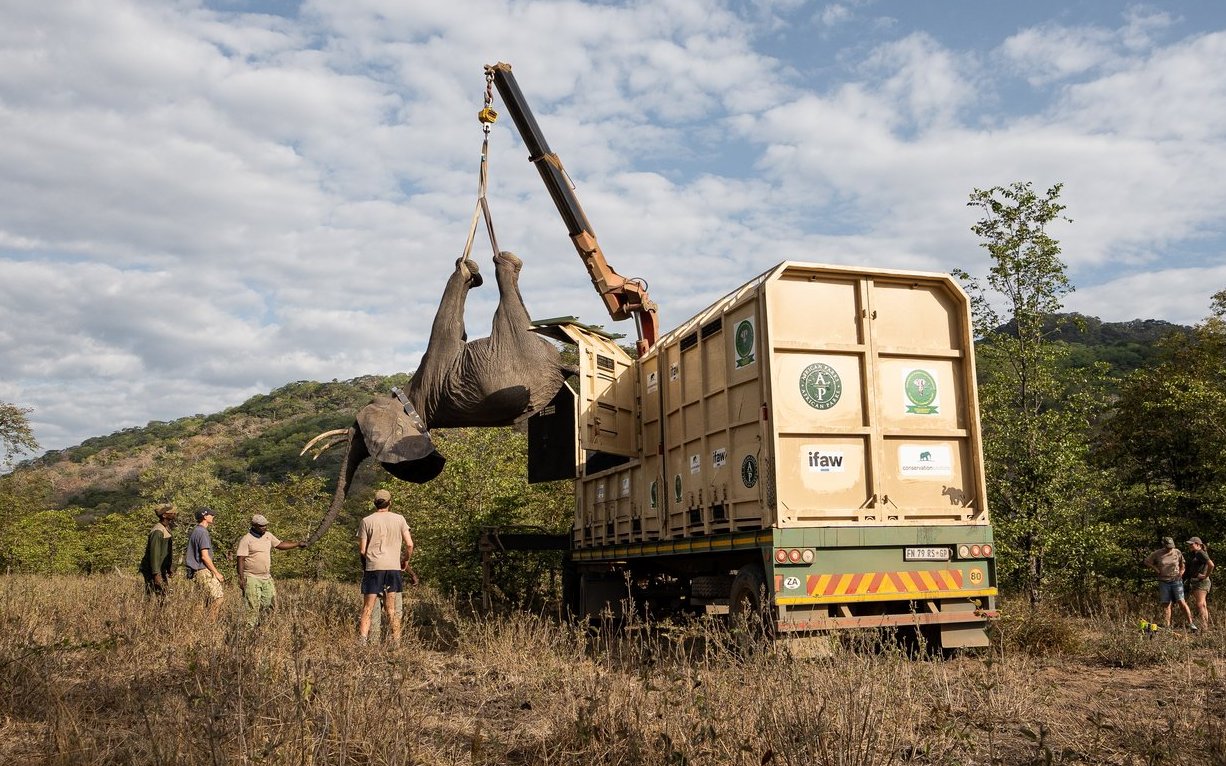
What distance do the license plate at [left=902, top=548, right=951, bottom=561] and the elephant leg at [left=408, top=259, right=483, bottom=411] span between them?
17.4ft

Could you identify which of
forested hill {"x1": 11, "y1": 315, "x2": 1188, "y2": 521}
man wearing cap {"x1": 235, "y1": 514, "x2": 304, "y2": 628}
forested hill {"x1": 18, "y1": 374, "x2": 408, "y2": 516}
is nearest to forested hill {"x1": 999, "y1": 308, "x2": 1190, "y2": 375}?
forested hill {"x1": 11, "y1": 315, "x2": 1188, "y2": 521}

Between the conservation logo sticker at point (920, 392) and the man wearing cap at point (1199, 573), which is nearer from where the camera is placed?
the conservation logo sticker at point (920, 392)

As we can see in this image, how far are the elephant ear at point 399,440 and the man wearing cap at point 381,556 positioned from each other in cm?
67

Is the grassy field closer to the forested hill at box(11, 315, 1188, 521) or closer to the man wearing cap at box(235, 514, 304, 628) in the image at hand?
the man wearing cap at box(235, 514, 304, 628)

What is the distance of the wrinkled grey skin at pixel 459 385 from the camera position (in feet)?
34.9

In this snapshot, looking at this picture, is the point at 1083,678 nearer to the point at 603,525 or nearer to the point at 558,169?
the point at 603,525

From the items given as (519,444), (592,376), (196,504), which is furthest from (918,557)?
(196,504)

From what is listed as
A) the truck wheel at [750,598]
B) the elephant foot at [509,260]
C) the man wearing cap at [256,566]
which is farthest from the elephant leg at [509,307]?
the truck wheel at [750,598]

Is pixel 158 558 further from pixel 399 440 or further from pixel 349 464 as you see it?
pixel 399 440

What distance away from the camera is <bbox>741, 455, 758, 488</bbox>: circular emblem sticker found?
29.2 feet

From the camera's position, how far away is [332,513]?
34.9ft

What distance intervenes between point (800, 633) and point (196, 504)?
41323 millimetres

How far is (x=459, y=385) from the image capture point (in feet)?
35.8

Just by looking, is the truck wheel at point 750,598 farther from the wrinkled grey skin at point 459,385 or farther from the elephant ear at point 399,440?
the elephant ear at point 399,440
